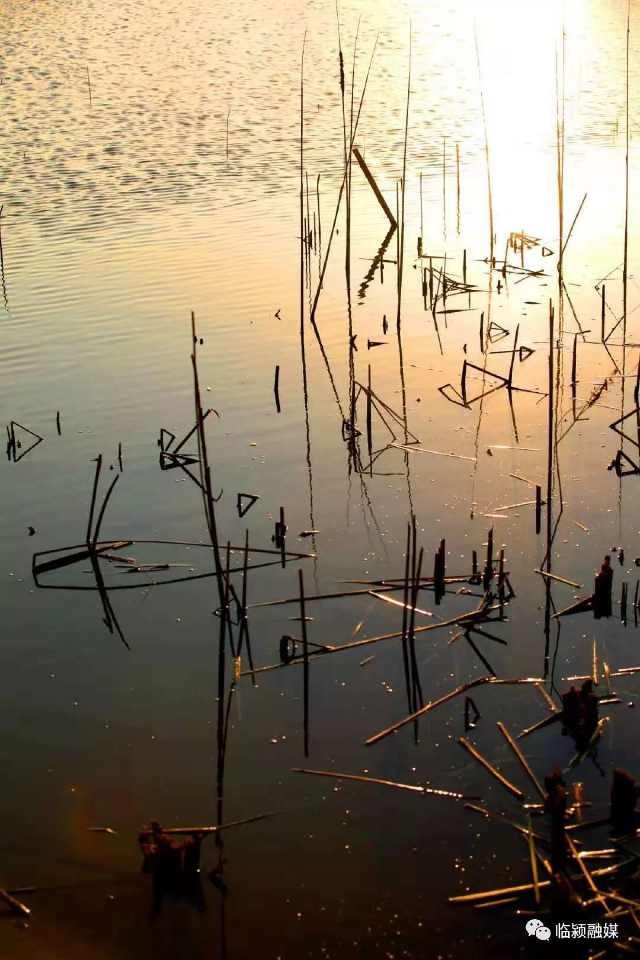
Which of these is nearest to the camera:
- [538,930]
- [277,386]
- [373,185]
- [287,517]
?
[538,930]

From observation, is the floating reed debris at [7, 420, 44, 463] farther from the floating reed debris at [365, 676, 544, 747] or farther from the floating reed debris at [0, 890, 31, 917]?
the floating reed debris at [0, 890, 31, 917]

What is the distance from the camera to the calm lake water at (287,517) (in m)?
2.82

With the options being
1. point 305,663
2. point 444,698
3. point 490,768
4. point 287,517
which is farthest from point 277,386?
point 490,768


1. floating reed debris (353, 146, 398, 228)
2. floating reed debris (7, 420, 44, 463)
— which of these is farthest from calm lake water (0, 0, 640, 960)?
floating reed debris (353, 146, 398, 228)

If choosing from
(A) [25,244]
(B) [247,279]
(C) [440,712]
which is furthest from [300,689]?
(A) [25,244]

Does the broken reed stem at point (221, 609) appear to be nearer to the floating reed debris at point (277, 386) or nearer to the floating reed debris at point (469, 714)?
the floating reed debris at point (469, 714)

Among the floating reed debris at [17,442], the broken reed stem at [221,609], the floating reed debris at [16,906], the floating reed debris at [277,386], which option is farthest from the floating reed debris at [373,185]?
the floating reed debris at [16,906]

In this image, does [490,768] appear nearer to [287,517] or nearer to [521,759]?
[521,759]

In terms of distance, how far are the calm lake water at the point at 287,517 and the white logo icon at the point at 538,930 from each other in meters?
0.03

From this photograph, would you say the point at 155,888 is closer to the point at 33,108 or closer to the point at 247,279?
the point at 247,279

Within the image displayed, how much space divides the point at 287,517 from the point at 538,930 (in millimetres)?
2497

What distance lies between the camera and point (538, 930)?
8.43 feet

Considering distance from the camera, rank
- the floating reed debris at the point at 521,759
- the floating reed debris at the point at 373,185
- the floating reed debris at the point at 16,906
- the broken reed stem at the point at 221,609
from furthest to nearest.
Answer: the floating reed debris at the point at 373,185, the broken reed stem at the point at 221,609, the floating reed debris at the point at 521,759, the floating reed debris at the point at 16,906

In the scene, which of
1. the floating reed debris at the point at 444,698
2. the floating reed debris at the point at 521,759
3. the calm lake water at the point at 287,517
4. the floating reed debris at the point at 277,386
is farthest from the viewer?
the floating reed debris at the point at 277,386
